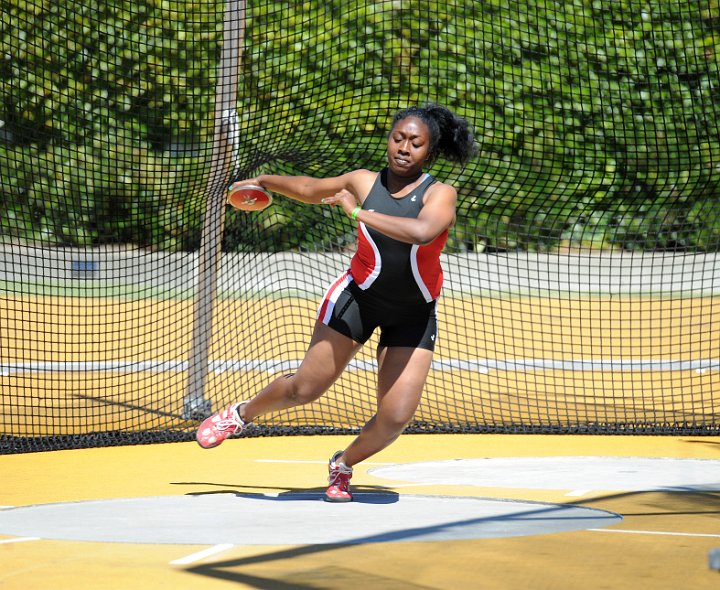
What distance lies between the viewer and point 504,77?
11.9 meters

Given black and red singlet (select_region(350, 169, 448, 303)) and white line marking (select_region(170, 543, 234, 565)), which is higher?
black and red singlet (select_region(350, 169, 448, 303))

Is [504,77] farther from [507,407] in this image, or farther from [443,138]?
[443,138]

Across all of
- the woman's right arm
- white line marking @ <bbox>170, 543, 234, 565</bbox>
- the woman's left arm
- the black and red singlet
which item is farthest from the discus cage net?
white line marking @ <bbox>170, 543, 234, 565</bbox>

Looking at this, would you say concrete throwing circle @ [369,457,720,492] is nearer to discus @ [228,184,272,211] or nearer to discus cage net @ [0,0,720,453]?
discus cage net @ [0,0,720,453]

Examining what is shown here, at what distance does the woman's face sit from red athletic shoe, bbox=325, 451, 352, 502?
5.30ft

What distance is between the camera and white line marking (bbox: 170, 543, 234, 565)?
15.7 ft

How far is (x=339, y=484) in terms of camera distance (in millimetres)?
6457

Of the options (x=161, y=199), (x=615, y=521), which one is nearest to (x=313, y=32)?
(x=161, y=199)

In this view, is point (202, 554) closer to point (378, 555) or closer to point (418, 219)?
point (378, 555)

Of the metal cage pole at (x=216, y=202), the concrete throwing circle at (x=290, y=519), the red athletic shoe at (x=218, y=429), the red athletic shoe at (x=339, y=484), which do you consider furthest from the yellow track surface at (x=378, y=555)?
the metal cage pole at (x=216, y=202)

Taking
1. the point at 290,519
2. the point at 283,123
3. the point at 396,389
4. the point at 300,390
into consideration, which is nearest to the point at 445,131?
the point at 396,389

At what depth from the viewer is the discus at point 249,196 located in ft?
21.5

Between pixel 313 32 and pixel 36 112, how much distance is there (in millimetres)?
2716

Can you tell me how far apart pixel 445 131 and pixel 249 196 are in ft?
3.76
